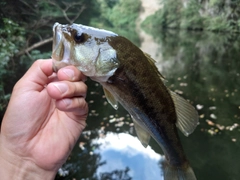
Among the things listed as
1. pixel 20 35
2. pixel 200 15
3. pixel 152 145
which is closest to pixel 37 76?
pixel 152 145

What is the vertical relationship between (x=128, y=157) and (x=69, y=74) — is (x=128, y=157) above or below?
above

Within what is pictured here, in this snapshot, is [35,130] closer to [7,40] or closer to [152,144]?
[152,144]

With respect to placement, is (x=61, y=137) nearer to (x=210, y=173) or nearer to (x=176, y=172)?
(x=176, y=172)

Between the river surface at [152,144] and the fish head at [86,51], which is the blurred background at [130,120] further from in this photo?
the fish head at [86,51]

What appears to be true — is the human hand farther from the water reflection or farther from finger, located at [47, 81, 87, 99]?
the water reflection

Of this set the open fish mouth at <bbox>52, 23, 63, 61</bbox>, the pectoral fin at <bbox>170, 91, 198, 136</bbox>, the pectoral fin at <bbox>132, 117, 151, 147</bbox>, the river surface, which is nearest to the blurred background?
the river surface

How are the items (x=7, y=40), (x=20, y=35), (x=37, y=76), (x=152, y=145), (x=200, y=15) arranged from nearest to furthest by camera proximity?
(x=37, y=76)
(x=152, y=145)
(x=7, y=40)
(x=20, y=35)
(x=200, y=15)
